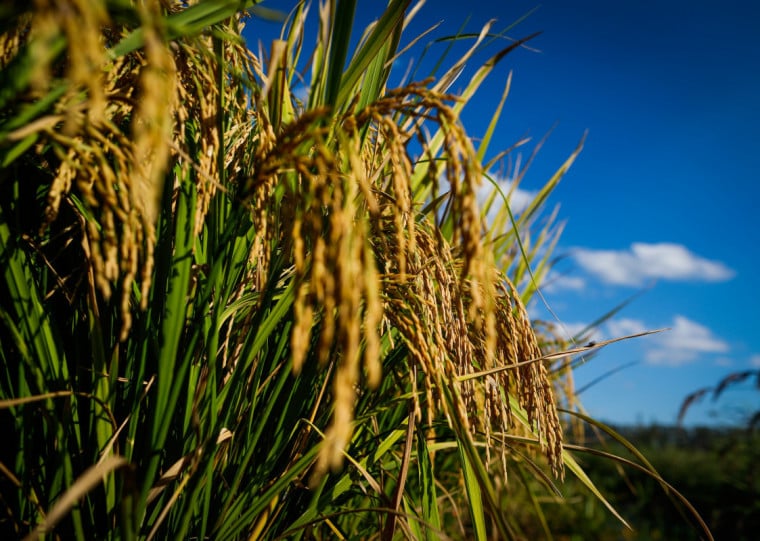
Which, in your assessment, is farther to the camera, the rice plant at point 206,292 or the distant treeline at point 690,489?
the distant treeline at point 690,489

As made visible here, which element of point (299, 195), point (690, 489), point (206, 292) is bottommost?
point (690, 489)

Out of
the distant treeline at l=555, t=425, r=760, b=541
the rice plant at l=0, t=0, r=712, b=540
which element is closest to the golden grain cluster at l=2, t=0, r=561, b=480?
the rice plant at l=0, t=0, r=712, b=540

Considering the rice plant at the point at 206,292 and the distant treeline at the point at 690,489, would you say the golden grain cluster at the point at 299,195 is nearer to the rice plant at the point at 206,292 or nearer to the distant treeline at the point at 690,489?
the rice plant at the point at 206,292

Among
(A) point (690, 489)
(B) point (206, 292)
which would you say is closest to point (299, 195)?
(B) point (206, 292)

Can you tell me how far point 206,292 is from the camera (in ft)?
2.68

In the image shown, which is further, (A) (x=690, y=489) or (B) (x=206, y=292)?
(A) (x=690, y=489)

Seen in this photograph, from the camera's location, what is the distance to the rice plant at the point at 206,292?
1.97 ft

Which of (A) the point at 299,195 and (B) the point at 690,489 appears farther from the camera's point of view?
(B) the point at 690,489

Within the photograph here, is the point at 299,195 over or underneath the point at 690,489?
over

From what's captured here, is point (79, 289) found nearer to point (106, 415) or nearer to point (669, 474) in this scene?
point (106, 415)

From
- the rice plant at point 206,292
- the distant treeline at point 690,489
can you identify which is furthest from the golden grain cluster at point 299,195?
the distant treeline at point 690,489

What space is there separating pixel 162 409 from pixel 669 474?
775cm

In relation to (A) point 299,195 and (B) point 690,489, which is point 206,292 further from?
(B) point 690,489

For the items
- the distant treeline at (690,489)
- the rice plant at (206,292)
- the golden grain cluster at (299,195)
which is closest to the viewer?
the golden grain cluster at (299,195)
